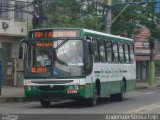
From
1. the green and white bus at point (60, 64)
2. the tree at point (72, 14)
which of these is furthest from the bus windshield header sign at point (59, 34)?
the tree at point (72, 14)

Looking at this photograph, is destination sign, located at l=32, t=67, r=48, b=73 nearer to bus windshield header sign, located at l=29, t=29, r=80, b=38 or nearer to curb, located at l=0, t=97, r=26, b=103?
bus windshield header sign, located at l=29, t=29, r=80, b=38

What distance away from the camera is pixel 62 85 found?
22.2 m

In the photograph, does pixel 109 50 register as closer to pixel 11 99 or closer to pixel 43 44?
pixel 43 44

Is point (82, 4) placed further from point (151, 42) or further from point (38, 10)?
point (151, 42)

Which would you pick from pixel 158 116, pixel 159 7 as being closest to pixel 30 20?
pixel 159 7

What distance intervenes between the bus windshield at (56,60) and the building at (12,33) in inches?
576

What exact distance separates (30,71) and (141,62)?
43955 mm

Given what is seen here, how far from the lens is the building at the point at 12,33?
38.7m

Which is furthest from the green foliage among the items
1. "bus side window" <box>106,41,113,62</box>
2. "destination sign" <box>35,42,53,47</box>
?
"destination sign" <box>35,42,53,47</box>

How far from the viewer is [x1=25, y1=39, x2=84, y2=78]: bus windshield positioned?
22.1m

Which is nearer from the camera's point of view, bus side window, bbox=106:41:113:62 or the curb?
bus side window, bbox=106:41:113:62

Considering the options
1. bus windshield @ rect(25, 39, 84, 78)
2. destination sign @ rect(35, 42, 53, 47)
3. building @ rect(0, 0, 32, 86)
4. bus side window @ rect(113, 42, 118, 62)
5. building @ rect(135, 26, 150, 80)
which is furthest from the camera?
building @ rect(135, 26, 150, 80)

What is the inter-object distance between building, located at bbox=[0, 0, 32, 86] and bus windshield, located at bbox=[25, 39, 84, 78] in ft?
48.0

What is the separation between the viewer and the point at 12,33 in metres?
39.8
